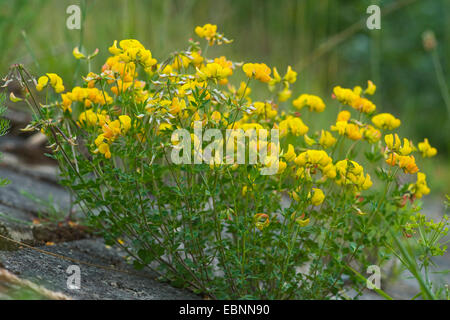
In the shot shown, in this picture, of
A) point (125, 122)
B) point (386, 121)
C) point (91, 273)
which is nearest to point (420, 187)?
point (386, 121)

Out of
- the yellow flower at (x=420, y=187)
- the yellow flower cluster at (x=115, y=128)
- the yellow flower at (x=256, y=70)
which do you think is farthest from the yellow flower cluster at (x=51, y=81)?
the yellow flower at (x=420, y=187)

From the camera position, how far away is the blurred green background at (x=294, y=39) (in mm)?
3291

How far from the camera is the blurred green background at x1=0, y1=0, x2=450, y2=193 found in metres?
3.29

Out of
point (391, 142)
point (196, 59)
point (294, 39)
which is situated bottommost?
point (391, 142)

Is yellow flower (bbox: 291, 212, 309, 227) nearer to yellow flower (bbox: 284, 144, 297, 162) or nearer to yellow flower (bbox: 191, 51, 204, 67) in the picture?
yellow flower (bbox: 284, 144, 297, 162)

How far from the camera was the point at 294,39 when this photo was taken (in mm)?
5090

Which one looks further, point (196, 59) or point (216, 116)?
point (196, 59)

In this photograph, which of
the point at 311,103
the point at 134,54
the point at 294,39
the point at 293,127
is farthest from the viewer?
the point at 294,39

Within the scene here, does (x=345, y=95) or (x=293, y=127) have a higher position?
(x=345, y=95)

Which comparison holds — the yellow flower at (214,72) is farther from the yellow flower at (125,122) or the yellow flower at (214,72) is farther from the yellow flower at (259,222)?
the yellow flower at (259,222)

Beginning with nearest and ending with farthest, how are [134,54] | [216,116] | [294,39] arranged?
[134,54]
[216,116]
[294,39]

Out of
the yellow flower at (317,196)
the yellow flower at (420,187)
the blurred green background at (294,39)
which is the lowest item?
the yellow flower at (317,196)

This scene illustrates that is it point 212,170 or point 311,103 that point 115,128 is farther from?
point 311,103
